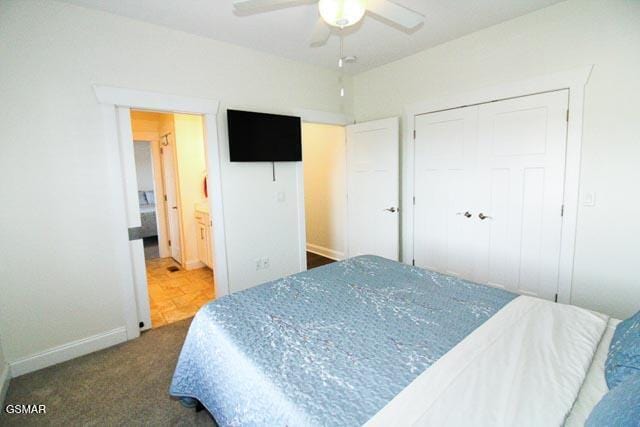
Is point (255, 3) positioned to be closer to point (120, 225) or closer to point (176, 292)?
point (120, 225)

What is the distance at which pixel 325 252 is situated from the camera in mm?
5000

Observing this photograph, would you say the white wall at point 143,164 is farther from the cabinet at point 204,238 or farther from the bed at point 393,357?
the bed at point 393,357

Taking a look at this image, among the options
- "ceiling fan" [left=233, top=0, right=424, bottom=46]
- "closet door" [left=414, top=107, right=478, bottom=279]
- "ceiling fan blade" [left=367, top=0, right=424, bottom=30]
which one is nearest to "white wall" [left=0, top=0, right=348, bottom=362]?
"ceiling fan" [left=233, top=0, right=424, bottom=46]

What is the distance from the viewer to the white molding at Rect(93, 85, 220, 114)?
2344mm

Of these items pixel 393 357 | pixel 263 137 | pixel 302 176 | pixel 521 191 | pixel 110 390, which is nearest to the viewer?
pixel 393 357

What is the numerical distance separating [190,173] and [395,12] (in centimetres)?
348

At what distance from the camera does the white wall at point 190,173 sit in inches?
164

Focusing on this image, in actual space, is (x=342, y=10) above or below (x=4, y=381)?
above

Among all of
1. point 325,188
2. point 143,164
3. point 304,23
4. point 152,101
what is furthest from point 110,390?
Answer: point 143,164

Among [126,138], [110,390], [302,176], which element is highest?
[126,138]

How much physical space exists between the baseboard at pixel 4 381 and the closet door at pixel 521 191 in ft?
12.4

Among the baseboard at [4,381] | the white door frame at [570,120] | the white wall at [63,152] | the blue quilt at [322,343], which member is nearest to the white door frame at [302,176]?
the white wall at [63,152]

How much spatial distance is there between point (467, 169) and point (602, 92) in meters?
1.09

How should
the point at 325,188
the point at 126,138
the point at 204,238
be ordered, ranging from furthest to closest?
the point at 325,188, the point at 204,238, the point at 126,138
